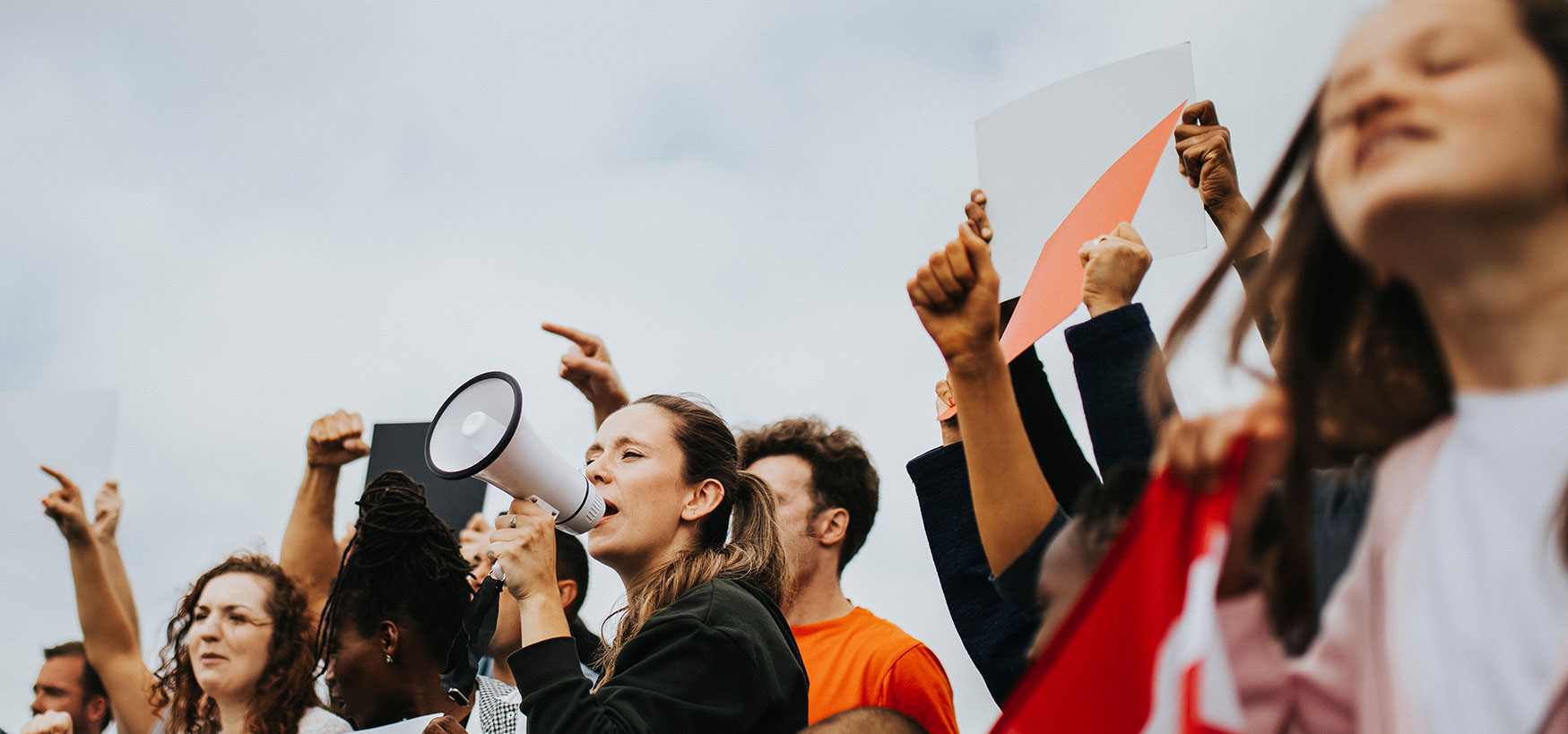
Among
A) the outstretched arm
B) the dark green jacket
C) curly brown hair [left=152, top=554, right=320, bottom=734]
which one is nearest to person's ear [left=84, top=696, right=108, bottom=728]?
the outstretched arm

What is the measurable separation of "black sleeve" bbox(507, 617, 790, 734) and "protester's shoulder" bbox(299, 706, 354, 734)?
3.98 ft

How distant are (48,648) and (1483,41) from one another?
4.43m

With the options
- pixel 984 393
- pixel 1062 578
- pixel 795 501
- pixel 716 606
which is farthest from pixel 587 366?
pixel 1062 578

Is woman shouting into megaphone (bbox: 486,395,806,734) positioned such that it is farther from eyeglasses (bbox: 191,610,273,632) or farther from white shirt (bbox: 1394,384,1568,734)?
white shirt (bbox: 1394,384,1568,734)

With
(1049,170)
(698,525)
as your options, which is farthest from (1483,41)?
(698,525)

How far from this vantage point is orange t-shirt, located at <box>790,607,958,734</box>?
9.48ft

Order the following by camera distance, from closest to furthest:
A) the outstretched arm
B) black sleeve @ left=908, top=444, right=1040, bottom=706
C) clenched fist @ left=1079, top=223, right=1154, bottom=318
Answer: clenched fist @ left=1079, top=223, right=1154, bottom=318, black sleeve @ left=908, top=444, right=1040, bottom=706, the outstretched arm

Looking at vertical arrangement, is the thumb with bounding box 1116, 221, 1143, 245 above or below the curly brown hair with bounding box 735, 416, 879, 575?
above

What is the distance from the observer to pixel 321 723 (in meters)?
3.38

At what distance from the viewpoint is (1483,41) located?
0.97 metres

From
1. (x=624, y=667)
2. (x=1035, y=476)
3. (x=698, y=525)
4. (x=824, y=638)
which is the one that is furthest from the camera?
(x=824, y=638)

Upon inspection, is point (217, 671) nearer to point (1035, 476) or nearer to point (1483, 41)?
point (1035, 476)

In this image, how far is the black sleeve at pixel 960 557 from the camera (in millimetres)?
2307

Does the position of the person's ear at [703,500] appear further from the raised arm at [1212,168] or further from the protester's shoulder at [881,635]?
the raised arm at [1212,168]
